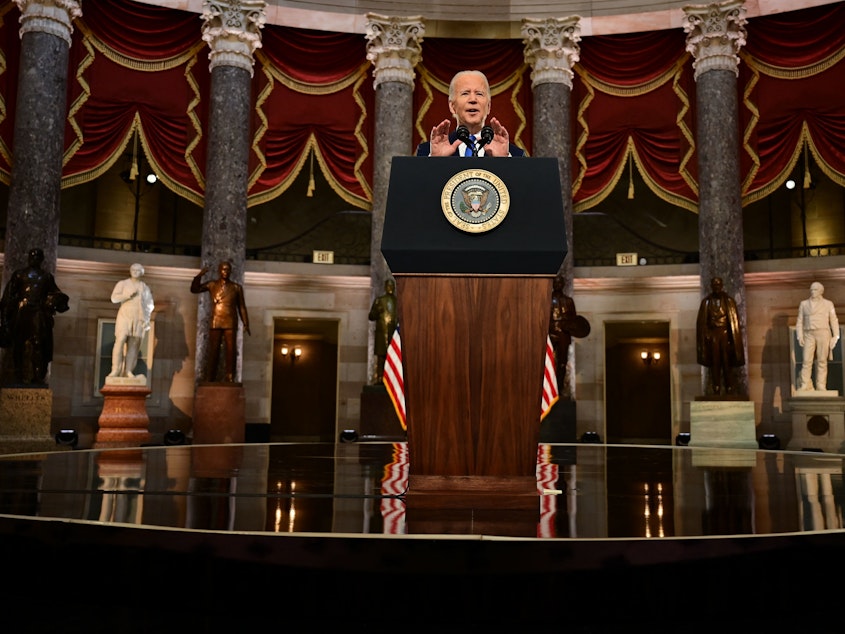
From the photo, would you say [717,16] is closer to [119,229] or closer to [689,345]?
[689,345]

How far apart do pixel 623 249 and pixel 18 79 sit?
12010 millimetres

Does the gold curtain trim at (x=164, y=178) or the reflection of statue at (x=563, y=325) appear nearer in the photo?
the reflection of statue at (x=563, y=325)

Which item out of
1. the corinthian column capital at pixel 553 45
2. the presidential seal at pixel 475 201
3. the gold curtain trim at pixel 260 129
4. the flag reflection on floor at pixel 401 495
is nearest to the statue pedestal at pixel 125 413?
the gold curtain trim at pixel 260 129

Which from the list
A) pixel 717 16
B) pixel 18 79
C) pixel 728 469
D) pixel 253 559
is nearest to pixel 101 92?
pixel 18 79

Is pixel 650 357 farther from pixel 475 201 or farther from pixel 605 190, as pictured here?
pixel 475 201

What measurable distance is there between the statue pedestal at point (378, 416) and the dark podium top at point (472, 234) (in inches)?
376

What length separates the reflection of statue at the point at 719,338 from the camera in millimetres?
11805

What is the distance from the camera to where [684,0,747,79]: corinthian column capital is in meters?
13.9

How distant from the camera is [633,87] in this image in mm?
15062

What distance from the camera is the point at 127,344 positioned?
1195cm

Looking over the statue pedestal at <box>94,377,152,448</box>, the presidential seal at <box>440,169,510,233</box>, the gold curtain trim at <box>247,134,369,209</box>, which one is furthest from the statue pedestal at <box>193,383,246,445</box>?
the presidential seal at <box>440,169,510,233</box>

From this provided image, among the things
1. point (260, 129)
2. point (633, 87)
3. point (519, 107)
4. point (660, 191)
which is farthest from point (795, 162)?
point (260, 129)

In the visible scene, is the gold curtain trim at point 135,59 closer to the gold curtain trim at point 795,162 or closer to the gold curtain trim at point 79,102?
the gold curtain trim at point 79,102

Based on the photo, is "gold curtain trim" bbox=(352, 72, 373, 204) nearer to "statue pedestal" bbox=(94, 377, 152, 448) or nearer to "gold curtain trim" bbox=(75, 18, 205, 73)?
"gold curtain trim" bbox=(75, 18, 205, 73)
